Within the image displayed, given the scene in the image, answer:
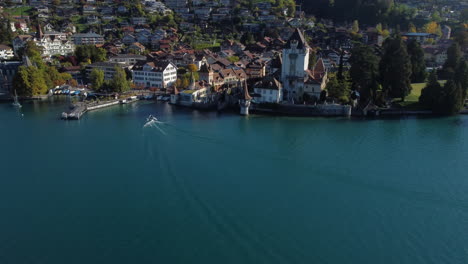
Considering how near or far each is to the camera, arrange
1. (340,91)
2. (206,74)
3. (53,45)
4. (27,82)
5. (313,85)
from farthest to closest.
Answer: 1. (53,45)
2. (206,74)
3. (27,82)
4. (313,85)
5. (340,91)

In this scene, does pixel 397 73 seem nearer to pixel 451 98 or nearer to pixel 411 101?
pixel 411 101

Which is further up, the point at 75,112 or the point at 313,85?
the point at 313,85

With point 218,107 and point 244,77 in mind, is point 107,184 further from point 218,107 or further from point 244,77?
point 244,77

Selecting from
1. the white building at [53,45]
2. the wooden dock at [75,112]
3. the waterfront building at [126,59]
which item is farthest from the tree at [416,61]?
the white building at [53,45]

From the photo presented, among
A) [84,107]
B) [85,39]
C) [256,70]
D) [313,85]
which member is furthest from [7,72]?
[313,85]

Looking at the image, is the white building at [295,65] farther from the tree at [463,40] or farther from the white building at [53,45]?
the white building at [53,45]

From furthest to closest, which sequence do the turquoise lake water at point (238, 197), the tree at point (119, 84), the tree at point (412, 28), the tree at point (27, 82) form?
the tree at point (412, 28)
the tree at point (119, 84)
the tree at point (27, 82)
the turquoise lake water at point (238, 197)

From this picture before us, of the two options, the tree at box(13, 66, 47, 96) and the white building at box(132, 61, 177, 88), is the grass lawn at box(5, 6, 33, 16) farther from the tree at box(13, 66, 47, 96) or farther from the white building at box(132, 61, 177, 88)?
the white building at box(132, 61, 177, 88)

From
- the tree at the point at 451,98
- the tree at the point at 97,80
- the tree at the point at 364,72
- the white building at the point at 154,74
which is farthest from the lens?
the white building at the point at 154,74
